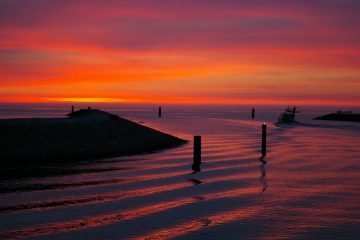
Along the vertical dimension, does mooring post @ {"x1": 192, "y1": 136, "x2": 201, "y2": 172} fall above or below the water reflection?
above

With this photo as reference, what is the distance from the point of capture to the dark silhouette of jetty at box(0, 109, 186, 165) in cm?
2391

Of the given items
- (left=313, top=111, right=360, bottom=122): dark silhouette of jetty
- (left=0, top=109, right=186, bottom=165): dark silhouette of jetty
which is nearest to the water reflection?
(left=0, top=109, right=186, bottom=165): dark silhouette of jetty

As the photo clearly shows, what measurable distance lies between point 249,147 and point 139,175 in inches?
608

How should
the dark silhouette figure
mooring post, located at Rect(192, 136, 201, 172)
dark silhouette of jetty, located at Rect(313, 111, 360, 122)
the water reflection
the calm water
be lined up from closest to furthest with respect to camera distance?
1. the calm water
2. the water reflection
3. the dark silhouette figure
4. mooring post, located at Rect(192, 136, 201, 172)
5. dark silhouette of jetty, located at Rect(313, 111, 360, 122)

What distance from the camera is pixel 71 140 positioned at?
90.4ft

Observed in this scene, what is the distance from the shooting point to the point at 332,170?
22016 mm

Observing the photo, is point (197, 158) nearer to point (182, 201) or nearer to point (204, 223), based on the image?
point (182, 201)

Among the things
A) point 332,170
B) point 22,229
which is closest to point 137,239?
point 22,229

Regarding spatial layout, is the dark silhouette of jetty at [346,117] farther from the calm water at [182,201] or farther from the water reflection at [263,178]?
the water reflection at [263,178]

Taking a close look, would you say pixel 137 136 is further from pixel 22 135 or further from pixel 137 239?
pixel 137 239

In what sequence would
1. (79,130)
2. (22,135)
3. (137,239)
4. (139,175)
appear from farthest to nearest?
1. (79,130)
2. (22,135)
3. (139,175)
4. (137,239)

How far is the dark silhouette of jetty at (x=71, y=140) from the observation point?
2391 centimetres

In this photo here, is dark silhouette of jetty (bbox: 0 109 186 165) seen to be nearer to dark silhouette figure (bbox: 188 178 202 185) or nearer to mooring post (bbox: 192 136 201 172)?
mooring post (bbox: 192 136 201 172)

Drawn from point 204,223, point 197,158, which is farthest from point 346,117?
point 204,223
